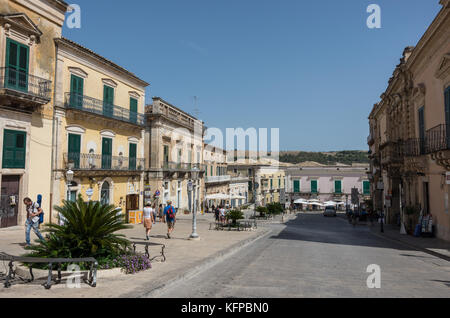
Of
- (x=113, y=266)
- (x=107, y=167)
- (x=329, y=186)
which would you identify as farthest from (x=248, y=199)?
(x=113, y=266)

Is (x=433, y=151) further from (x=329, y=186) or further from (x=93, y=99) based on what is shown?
(x=329, y=186)

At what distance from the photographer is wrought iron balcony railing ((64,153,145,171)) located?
18.4 meters

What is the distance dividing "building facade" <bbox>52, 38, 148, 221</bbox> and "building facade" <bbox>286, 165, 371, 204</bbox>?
40.3 metres

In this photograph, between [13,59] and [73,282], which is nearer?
[73,282]

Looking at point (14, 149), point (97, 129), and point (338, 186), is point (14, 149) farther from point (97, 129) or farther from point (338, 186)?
point (338, 186)

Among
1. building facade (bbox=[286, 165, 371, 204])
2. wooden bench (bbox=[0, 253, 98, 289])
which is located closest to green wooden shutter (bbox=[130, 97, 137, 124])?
wooden bench (bbox=[0, 253, 98, 289])

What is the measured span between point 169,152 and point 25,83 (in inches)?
607

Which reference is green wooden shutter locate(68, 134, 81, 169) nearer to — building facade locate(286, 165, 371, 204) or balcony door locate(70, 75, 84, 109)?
balcony door locate(70, 75, 84, 109)

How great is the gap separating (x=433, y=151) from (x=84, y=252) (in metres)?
13.9

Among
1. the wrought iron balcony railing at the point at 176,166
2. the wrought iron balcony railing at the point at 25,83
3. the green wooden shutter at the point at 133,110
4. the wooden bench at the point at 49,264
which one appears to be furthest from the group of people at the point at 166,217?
the wrought iron balcony railing at the point at 176,166

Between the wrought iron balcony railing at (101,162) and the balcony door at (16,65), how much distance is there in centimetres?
423

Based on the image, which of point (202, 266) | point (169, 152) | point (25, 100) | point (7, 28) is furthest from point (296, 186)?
point (202, 266)

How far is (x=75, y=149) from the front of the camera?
1877cm
